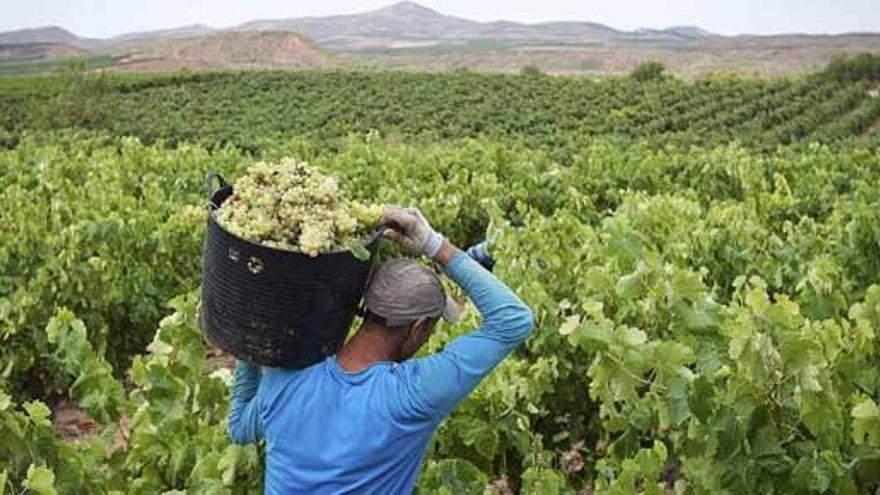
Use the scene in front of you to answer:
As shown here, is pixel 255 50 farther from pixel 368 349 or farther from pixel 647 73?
pixel 368 349

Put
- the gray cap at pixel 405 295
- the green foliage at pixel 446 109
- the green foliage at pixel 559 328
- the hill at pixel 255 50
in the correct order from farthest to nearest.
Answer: the hill at pixel 255 50 → the green foliage at pixel 446 109 → the green foliage at pixel 559 328 → the gray cap at pixel 405 295

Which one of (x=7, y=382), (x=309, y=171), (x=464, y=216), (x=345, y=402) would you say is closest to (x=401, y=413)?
(x=345, y=402)

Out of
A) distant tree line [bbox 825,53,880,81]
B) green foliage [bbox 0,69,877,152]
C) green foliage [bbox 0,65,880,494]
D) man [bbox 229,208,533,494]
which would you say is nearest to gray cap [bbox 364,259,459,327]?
man [bbox 229,208,533,494]

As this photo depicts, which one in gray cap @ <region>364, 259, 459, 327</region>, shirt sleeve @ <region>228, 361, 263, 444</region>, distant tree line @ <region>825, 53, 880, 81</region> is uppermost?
gray cap @ <region>364, 259, 459, 327</region>

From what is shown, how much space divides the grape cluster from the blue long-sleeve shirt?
0.31 m

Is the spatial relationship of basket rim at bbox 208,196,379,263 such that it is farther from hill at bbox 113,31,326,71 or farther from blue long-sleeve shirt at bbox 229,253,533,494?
hill at bbox 113,31,326,71

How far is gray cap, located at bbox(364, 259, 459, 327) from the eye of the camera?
2.82m

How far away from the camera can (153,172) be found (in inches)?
595

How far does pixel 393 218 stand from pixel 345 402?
0.52m

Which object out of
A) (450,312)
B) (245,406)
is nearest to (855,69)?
(450,312)

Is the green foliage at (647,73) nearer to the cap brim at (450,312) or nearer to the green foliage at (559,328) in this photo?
the green foliage at (559,328)

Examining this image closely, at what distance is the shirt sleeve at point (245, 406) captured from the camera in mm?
3148

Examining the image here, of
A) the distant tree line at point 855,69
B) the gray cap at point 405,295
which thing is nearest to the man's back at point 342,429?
the gray cap at point 405,295

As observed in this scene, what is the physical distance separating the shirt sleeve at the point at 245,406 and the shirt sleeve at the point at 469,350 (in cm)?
60
